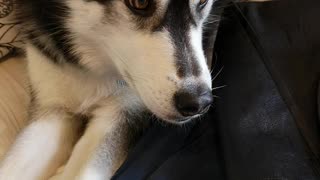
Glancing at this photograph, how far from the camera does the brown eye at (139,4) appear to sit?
1.13 metres

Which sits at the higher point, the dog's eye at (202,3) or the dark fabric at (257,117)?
the dog's eye at (202,3)

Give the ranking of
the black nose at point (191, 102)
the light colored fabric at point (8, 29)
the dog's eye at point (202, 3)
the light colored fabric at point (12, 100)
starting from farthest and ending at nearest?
the light colored fabric at point (8, 29) < the light colored fabric at point (12, 100) < the dog's eye at point (202, 3) < the black nose at point (191, 102)

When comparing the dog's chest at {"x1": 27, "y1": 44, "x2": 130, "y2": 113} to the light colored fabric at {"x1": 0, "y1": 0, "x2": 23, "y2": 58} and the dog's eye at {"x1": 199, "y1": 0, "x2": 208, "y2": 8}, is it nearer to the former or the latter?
the light colored fabric at {"x1": 0, "y1": 0, "x2": 23, "y2": 58}

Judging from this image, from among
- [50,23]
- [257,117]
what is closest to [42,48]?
[50,23]

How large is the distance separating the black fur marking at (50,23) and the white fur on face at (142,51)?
0.05 metres

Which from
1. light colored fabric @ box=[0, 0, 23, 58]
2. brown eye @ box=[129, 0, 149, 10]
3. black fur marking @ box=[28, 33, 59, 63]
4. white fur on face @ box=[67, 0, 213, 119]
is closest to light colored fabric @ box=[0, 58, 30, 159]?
light colored fabric @ box=[0, 0, 23, 58]

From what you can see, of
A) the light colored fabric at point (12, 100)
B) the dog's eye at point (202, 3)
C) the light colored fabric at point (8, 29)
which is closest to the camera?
the dog's eye at point (202, 3)

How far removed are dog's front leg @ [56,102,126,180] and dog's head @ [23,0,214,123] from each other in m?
0.20

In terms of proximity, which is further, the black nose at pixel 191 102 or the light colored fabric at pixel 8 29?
the light colored fabric at pixel 8 29

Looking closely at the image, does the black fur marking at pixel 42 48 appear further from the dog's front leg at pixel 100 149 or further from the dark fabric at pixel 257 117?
the dark fabric at pixel 257 117

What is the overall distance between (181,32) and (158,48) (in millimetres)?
79

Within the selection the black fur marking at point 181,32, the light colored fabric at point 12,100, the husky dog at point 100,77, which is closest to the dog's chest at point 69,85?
the husky dog at point 100,77

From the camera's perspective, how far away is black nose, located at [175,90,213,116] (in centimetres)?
111

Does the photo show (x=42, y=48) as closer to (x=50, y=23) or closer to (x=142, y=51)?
(x=50, y=23)
